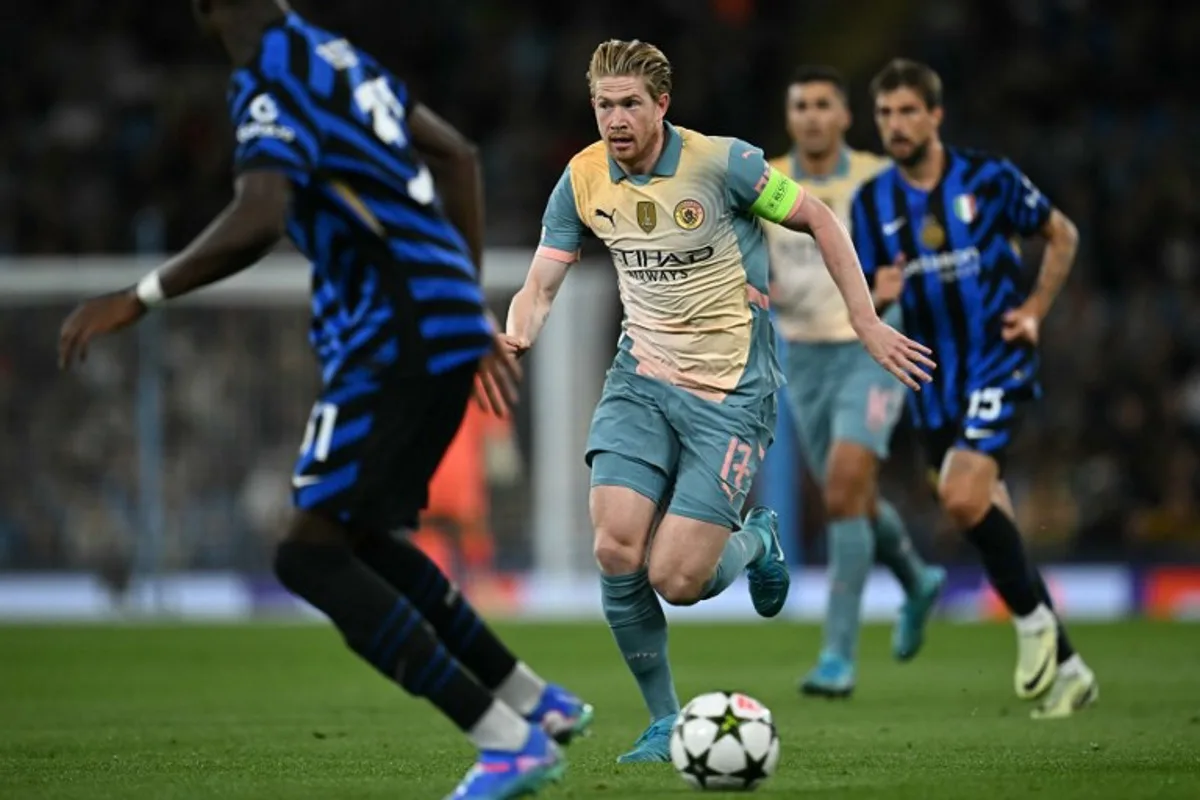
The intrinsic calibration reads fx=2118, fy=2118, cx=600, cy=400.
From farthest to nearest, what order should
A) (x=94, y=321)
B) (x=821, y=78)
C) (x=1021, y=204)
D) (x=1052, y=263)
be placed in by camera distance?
(x=821, y=78), (x=1052, y=263), (x=1021, y=204), (x=94, y=321)

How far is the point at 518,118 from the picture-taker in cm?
2119

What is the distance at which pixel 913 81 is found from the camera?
895 cm

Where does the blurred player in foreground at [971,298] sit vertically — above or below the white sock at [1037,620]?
above

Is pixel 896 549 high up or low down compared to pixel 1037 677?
up

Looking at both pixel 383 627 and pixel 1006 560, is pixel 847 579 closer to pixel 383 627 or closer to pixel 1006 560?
pixel 1006 560

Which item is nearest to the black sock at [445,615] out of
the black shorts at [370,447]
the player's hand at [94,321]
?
the black shorts at [370,447]

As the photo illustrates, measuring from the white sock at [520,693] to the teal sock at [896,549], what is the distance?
15.9 ft

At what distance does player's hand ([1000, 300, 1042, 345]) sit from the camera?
28.7ft

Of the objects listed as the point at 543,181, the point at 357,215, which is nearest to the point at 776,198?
the point at 357,215

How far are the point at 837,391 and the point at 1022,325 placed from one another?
1441 mm

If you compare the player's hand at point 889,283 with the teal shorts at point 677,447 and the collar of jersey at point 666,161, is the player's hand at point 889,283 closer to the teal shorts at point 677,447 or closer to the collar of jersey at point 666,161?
the teal shorts at point 677,447

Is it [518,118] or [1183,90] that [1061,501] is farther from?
[518,118]

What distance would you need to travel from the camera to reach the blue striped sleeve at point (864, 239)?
911 cm

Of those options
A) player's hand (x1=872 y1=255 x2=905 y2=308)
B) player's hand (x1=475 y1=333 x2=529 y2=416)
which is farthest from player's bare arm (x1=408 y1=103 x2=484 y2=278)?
player's hand (x1=872 y1=255 x2=905 y2=308)
